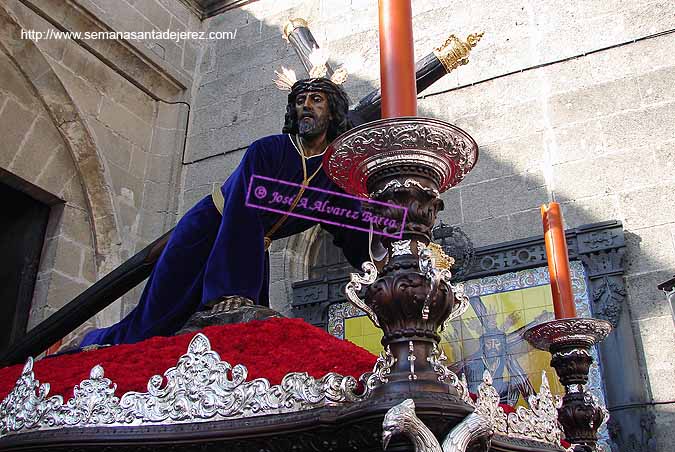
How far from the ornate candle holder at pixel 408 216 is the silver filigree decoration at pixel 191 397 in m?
0.05

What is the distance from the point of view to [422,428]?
1.00m

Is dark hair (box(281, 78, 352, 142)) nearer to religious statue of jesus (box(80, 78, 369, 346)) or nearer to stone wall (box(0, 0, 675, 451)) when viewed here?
religious statue of jesus (box(80, 78, 369, 346))

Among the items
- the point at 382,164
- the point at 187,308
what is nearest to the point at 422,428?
the point at 382,164

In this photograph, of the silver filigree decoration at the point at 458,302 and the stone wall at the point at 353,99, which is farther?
the stone wall at the point at 353,99

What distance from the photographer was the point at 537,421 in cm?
138

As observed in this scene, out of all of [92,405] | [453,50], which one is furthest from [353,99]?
[92,405]

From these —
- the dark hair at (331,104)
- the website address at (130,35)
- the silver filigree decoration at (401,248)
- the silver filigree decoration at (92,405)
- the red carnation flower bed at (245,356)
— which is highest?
the website address at (130,35)

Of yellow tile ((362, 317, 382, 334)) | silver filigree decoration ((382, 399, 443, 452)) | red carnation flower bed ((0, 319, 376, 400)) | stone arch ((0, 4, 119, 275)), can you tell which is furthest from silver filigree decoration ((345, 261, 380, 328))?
stone arch ((0, 4, 119, 275))

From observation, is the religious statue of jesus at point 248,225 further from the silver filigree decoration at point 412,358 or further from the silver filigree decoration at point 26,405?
the silver filigree decoration at point 412,358

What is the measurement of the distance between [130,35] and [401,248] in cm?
429

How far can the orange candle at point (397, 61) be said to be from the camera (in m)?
1.26

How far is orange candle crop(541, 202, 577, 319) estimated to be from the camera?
1855 mm

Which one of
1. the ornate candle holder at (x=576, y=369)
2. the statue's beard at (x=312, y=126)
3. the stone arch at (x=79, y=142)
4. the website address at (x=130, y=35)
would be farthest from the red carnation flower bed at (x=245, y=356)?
the website address at (x=130, y=35)

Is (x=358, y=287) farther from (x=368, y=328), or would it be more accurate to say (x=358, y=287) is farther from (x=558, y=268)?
(x=368, y=328)
